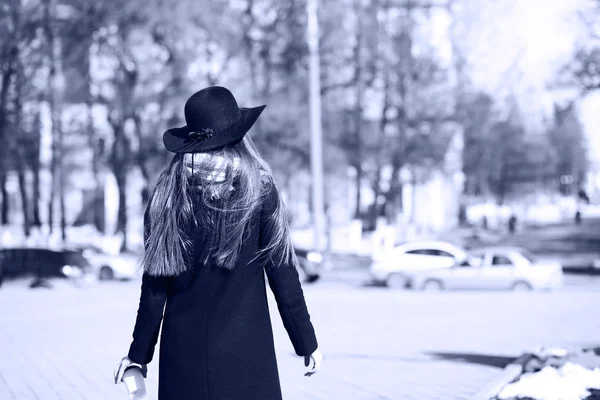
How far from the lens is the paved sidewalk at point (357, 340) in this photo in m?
8.76

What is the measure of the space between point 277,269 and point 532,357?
7.05 metres

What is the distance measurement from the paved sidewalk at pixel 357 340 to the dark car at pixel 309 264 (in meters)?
7.34

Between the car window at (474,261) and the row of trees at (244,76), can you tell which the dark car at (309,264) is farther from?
the row of trees at (244,76)

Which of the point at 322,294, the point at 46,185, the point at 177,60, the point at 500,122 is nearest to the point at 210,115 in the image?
the point at 322,294

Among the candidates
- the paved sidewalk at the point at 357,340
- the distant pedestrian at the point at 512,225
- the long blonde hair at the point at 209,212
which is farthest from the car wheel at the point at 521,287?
the distant pedestrian at the point at 512,225

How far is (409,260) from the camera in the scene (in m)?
29.7

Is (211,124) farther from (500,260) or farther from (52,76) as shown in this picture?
(52,76)

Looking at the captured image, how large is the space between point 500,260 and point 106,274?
14.1m

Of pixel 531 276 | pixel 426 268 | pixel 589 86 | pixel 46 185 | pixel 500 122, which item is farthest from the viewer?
pixel 46 185

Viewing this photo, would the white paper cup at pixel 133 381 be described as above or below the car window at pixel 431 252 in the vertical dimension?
above

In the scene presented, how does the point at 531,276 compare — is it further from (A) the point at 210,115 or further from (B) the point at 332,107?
(A) the point at 210,115

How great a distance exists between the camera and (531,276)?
87.7ft

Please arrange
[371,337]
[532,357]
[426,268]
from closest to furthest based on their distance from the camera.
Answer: [532,357]
[371,337]
[426,268]

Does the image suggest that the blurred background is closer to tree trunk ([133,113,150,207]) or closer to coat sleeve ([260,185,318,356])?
tree trunk ([133,113,150,207])
